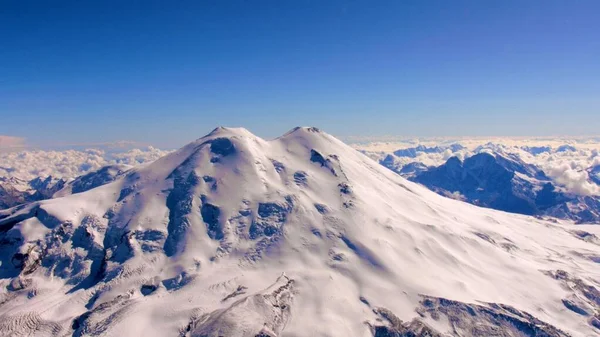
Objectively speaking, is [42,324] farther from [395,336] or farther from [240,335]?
[395,336]

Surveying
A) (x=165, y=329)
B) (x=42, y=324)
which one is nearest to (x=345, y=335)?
(x=165, y=329)

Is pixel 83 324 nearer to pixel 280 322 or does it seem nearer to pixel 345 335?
pixel 280 322

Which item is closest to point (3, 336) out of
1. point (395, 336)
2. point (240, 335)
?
point (240, 335)

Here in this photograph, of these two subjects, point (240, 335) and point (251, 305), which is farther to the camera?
point (251, 305)

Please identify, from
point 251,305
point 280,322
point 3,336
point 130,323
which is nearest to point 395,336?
point 280,322

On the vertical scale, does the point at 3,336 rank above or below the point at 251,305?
below

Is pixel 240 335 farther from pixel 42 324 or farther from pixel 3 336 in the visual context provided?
pixel 3 336

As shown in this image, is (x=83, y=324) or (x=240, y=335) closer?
(x=240, y=335)
